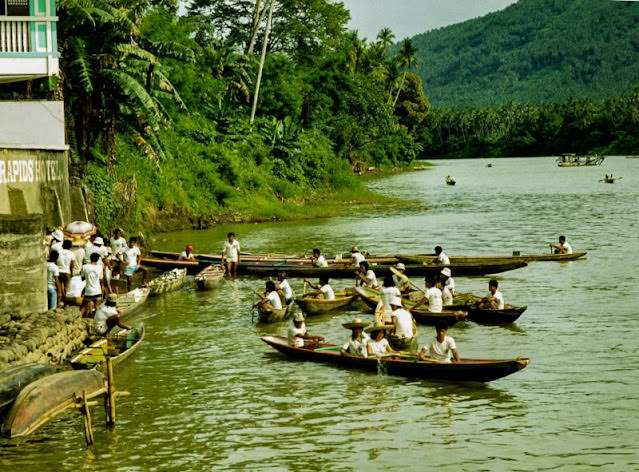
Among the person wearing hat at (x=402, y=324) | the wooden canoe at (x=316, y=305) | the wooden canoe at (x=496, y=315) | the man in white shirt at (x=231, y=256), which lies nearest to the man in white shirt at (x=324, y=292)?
the wooden canoe at (x=316, y=305)

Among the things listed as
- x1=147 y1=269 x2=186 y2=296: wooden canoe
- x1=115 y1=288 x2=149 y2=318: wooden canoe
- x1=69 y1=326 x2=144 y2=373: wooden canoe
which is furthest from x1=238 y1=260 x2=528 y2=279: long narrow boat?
x1=69 y1=326 x2=144 y2=373: wooden canoe

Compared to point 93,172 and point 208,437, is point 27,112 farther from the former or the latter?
point 208,437

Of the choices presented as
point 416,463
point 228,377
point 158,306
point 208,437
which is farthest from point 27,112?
point 416,463

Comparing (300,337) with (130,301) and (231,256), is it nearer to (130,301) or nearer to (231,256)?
(130,301)

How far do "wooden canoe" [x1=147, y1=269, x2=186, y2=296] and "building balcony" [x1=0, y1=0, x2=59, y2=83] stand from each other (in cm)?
608

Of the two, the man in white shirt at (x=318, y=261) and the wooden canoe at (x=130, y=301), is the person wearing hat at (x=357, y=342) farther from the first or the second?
the man in white shirt at (x=318, y=261)

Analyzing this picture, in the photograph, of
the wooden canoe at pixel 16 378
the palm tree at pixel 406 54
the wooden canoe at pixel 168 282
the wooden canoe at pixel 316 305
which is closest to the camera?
the wooden canoe at pixel 16 378

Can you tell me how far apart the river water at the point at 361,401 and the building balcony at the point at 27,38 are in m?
6.68

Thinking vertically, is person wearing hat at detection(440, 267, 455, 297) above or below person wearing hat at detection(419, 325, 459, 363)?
above

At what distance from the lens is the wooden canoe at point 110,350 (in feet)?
47.8

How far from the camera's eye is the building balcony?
21094 millimetres

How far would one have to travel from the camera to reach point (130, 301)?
2120cm

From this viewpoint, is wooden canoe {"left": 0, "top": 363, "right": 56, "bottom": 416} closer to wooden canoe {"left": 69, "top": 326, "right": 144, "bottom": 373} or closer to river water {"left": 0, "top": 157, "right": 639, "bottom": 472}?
river water {"left": 0, "top": 157, "right": 639, "bottom": 472}

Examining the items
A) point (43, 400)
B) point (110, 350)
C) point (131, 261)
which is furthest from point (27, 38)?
point (43, 400)
